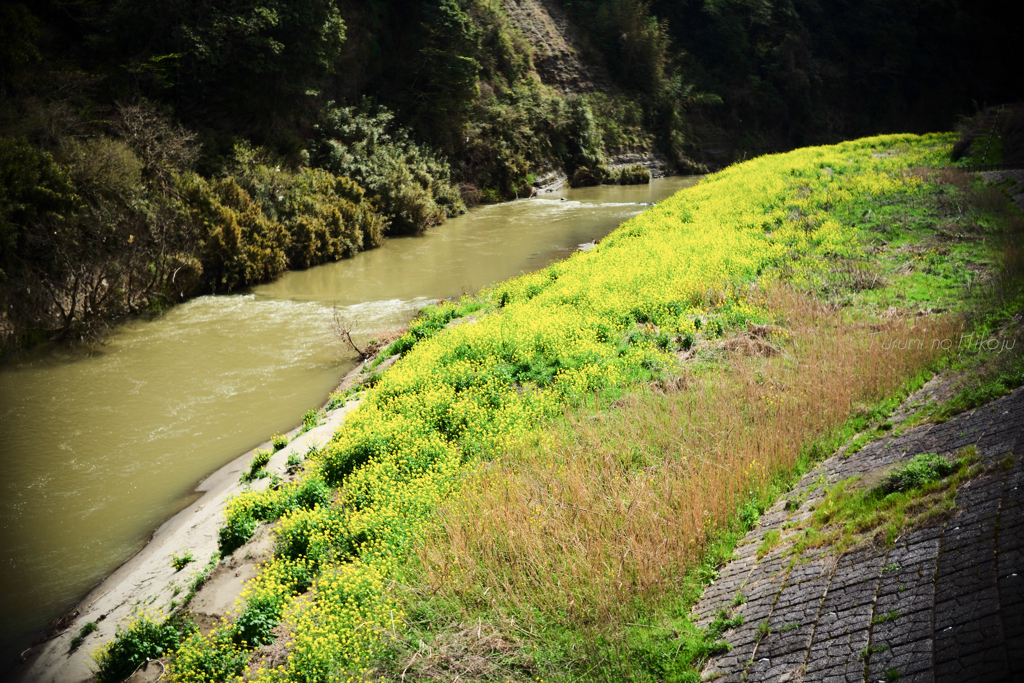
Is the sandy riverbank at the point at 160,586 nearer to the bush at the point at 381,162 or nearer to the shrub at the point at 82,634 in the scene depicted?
the shrub at the point at 82,634

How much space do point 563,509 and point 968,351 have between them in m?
5.10

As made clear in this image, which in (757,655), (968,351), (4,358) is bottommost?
(757,655)

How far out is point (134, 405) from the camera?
41.8 feet

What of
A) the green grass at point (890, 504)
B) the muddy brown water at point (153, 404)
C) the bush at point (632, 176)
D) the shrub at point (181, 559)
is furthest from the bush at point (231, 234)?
the bush at point (632, 176)

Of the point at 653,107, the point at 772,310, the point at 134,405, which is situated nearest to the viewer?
the point at 772,310

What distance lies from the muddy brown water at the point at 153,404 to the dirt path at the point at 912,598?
25.9 ft

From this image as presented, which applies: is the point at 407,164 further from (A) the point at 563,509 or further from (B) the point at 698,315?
(A) the point at 563,509

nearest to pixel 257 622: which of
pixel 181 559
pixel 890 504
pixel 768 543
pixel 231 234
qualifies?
pixel 181 559

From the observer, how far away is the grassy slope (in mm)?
5574

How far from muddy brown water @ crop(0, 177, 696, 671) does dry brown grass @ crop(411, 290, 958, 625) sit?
5637mm

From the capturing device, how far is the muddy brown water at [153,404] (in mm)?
8578

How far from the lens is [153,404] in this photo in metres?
12.8

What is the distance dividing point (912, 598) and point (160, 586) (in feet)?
25.3

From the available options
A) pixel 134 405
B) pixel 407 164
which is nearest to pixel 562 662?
pixel 134 405
